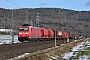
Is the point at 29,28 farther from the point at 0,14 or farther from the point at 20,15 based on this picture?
the point at 0,14

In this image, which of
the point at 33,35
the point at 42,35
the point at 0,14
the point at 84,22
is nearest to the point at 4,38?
Answer: the point at 42,35

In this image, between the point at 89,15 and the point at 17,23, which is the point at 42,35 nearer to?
the point at 17,23

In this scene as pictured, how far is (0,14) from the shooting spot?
16212 cm

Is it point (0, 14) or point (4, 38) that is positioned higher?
point (0, 14)

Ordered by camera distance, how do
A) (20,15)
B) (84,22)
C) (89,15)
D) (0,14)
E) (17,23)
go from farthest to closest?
1. (84,22)
2. (89,15)
3. (0,14)
4. (17,23)
5. (20,15)

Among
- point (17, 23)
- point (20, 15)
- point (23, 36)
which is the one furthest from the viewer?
point (17, 23)

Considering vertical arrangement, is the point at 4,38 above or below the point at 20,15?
below

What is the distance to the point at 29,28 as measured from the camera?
6322 centimetres

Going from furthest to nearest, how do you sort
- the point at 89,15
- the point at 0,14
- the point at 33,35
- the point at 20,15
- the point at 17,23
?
the point at 89,15 → the point at 0,14 → the point at 17,23 → the point at 20,15 → the point at 33,35

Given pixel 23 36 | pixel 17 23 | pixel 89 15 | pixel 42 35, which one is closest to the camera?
pixel 23 36

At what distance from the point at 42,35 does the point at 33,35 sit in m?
16.2

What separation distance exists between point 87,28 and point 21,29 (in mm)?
126607

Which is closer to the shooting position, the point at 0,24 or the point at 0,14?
the point at 0,24

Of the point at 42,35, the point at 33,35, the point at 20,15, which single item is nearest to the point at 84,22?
the point at 20,15
